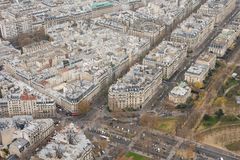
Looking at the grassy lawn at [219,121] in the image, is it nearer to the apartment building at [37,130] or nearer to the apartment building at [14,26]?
the apartment building at [37,130]

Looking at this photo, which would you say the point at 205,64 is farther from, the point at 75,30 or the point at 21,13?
the point at 21,13

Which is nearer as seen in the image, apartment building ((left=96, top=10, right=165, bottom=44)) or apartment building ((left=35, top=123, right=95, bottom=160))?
apartment building ((left=35, top=123, right=95, bottom=160))

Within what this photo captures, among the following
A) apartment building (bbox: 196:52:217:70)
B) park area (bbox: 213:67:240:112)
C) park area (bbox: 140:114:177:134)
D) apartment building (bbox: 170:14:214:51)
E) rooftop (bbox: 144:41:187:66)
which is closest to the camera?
park area (bbox: 140:114:177:134)

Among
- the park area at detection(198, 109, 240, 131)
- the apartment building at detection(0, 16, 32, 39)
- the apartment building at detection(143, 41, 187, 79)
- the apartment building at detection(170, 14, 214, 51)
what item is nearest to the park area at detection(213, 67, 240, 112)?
the park area at detection(198, 109, 240, 131)

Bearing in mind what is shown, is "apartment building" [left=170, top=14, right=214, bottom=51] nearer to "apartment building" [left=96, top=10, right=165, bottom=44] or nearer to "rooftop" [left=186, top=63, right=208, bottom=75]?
"apartment building" [left=96, top=10, right=165, bottom=44]

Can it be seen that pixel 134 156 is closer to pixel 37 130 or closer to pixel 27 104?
pixel 37 130

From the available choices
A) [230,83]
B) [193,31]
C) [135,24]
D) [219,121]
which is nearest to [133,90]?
[219,121]

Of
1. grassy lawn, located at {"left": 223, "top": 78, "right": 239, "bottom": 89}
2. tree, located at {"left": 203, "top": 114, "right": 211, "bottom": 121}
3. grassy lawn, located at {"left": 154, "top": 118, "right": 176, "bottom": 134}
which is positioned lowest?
grassy lawn, located at {"left": 154, "top": 118, "right": 176, "bottom": 134}
